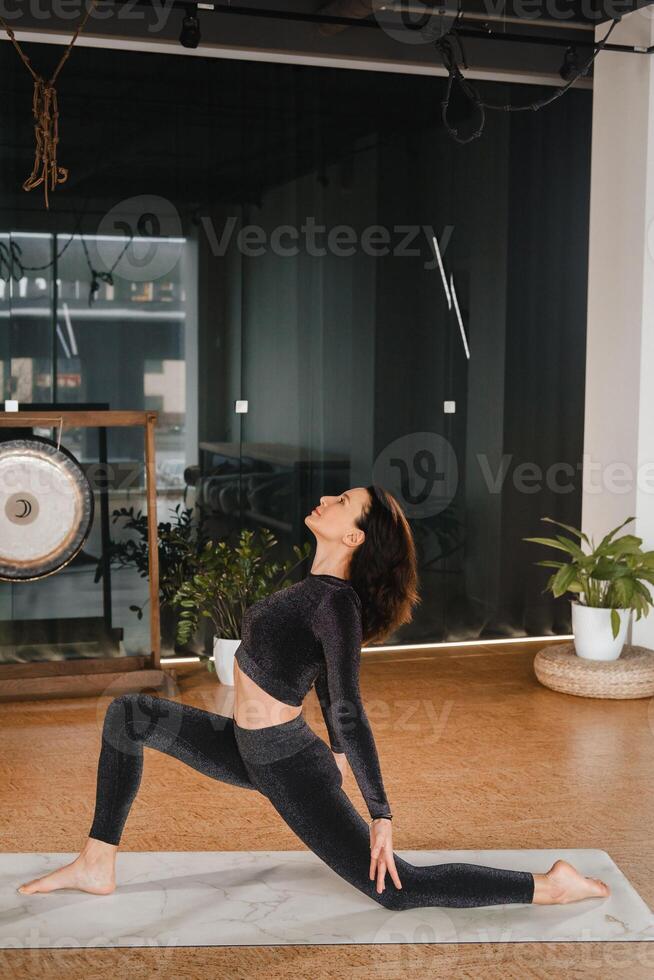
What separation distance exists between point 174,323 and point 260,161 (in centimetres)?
78

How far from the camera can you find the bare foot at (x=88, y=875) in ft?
8.08

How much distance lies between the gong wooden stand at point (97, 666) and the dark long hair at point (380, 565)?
195cm

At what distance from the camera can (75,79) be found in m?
4.53

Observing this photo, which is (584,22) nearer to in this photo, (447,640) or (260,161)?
(260,161)

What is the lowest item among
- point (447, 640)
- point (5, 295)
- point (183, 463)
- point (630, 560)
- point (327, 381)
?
point (447, 640)

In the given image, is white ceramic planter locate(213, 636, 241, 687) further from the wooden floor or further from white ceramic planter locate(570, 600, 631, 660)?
white ceramic planter locate(570, 600, 631, 660)

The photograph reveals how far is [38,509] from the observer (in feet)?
13.4

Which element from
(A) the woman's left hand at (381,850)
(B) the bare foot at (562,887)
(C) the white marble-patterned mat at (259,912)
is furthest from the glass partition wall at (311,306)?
(A) the woman's left hand at (381,850)

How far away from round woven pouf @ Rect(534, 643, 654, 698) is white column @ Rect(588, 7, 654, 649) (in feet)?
1.28

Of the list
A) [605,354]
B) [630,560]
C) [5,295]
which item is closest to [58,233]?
[5,295]

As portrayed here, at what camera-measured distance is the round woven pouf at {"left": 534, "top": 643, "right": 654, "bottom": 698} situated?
4266 millimetres

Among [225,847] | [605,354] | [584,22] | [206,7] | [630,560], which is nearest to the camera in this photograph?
[225,847]

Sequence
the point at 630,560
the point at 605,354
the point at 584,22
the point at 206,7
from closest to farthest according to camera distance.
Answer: the point at 206,7
the point at 630,560
the point at 605,354
the point at 584,22

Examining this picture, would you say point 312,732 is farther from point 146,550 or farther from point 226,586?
point 146,550
